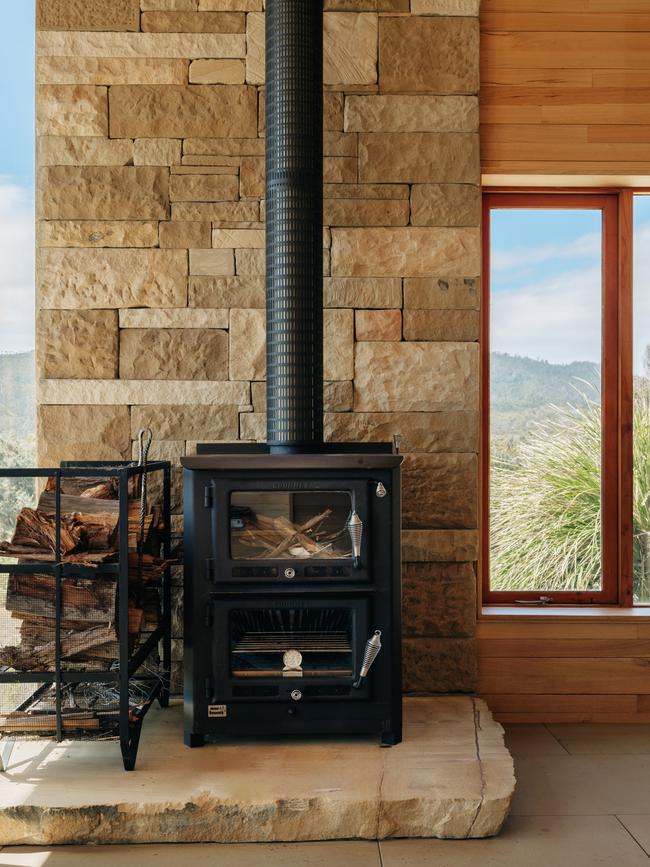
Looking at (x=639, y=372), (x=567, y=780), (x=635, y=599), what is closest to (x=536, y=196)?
(x=639, y=372)

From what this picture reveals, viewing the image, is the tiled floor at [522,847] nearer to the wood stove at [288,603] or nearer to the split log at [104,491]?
the wood stove at [288,603]

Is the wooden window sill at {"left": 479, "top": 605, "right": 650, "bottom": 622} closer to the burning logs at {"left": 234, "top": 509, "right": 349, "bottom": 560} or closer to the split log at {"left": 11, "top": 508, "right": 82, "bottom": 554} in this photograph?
the burning logs at {"left": 234, "top": 509, "right": 349, "bottom": 560}

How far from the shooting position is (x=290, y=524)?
2.26 metres

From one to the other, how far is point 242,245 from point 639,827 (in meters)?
2.02

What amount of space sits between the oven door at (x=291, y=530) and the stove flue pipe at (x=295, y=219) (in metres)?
0.20

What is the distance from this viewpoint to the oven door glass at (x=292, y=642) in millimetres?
2242

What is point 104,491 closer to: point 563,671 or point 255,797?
point 255,797

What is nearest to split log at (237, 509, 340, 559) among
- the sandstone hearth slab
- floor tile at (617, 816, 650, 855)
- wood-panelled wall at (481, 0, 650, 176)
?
the sandstone hearth slab

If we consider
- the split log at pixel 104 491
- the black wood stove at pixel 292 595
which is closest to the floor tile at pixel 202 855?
the black wood stove at pixel 292 595

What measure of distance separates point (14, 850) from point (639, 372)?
2429 mm

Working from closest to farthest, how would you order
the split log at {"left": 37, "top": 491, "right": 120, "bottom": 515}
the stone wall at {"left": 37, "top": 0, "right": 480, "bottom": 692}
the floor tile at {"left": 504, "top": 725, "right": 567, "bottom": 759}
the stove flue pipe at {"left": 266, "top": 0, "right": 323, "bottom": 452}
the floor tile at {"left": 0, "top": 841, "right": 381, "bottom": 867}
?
the floor tile at {"left": 0, "top": 841, "right": 381, "bottom": 867} < the split log at {"left": 37, "top": 491, "right": 120, "bottom": 515} < the stove flue pipe at {"left": 266, "top": 0, "right": 323, "bottom": 452} < the floor tile at {"left": 504, "top": 725, "right": 567, "bottom": 759} < the stone wall at {"left": 37, "top": 0, "right": 480, "bottom": 692}

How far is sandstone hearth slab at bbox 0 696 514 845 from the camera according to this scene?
1.92 meters

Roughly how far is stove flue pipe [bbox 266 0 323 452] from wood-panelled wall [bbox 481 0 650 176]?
72cm

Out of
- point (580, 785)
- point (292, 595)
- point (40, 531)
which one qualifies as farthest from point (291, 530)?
point (580, 785)
